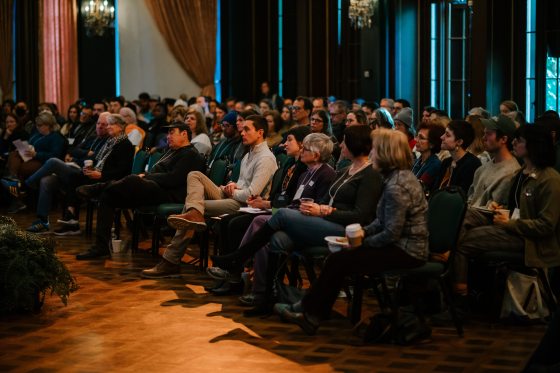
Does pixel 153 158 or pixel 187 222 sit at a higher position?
pixel 153 158

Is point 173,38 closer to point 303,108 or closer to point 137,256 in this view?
point 303,108

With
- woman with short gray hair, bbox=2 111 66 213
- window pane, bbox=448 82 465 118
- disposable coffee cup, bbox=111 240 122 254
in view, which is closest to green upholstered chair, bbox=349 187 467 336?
disposable coffee cup, bbox=111 240 122 254

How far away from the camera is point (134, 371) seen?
495 cm

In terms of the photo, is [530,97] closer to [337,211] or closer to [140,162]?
[140,162]

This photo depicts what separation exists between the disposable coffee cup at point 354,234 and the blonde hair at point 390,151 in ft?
1.21

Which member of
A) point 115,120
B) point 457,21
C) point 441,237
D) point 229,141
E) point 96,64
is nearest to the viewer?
point 441,237

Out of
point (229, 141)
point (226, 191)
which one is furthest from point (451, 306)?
point (229, 141)

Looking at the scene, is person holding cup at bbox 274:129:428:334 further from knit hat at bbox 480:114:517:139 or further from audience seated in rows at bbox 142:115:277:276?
audience seated in rows at bbox 142:115:277:276

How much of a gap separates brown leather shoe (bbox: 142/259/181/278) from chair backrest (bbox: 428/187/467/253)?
2.54 meters

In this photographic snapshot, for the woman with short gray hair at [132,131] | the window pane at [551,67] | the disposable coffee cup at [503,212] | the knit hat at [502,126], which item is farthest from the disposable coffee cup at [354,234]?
the window pane at [551,67]

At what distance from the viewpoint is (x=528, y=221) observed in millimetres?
5738

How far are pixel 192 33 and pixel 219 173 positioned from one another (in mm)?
10184

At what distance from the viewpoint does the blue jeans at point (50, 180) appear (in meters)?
10.1

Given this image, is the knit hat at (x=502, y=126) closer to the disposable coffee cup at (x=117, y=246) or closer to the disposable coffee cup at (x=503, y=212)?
the disposable coffee cup at (x=503, y=212)
